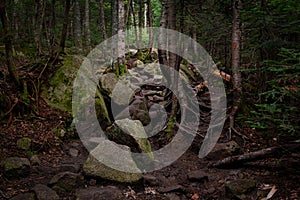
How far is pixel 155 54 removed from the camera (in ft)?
74.3

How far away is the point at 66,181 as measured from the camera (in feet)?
18.2

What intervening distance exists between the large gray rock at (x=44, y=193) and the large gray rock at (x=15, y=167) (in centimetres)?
74

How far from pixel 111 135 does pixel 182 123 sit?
2.82 m

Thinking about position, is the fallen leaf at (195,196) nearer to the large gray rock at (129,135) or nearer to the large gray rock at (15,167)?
the large gray rock at (129,135)

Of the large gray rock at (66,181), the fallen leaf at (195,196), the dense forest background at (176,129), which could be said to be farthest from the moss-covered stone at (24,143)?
the fallen leaf at (195,196)

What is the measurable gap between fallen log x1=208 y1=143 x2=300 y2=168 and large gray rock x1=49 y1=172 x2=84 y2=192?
11.5 ft

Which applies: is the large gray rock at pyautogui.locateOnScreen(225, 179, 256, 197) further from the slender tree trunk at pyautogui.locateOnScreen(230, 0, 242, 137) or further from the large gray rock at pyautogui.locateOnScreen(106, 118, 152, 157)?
the slender tree trunk at pyautogui.locateOnScreen(230, 0, 242, 137)

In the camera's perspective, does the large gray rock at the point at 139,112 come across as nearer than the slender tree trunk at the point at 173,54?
No

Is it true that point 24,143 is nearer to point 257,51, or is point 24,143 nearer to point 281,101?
point 281,101

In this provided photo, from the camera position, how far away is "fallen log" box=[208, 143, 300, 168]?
5.86 meters

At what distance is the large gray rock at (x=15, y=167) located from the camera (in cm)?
556

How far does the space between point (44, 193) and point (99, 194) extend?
1029 mm

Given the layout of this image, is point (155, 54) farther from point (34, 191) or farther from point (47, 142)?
point (34, 191)

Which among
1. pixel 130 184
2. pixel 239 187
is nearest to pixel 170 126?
pixel 130 184
